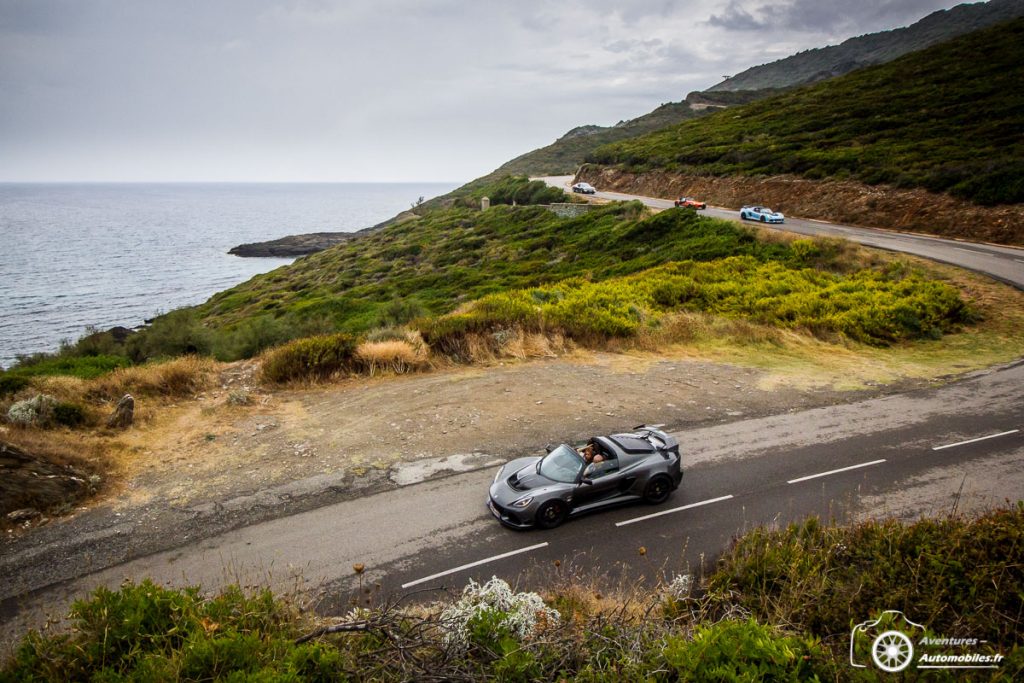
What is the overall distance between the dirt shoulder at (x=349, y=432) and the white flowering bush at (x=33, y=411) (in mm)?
1712

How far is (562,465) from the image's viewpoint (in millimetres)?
8672

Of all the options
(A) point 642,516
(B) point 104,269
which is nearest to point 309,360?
(A) point 642,516

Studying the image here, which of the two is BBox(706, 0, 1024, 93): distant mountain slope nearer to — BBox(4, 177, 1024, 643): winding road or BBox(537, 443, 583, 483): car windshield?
BBox(4, 177, 1024, 643): winding road

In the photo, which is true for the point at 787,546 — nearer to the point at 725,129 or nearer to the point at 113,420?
the point at 113,420

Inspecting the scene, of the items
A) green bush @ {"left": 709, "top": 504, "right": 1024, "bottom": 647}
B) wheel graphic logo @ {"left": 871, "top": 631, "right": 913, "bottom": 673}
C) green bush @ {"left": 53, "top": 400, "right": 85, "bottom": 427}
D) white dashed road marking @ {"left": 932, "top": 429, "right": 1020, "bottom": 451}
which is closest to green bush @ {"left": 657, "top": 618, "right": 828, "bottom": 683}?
wheel graphic logo @ {"left": 871, "top": 631, "right": 913, "bottom": 673}

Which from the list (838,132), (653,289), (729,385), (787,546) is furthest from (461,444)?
(838,132)

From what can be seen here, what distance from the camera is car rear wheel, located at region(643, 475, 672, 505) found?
8.62 metres

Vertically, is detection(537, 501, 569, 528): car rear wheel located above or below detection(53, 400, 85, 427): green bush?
below

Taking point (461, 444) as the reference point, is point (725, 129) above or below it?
above

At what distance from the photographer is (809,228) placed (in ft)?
101

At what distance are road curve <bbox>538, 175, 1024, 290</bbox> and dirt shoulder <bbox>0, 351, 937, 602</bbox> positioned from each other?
38.6 ft

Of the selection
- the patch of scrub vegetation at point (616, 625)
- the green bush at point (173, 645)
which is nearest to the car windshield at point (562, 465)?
the patch of scrub vegetation at point (616, 625)

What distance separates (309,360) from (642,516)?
32.9 ft

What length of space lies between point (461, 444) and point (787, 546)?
633 centimetres
